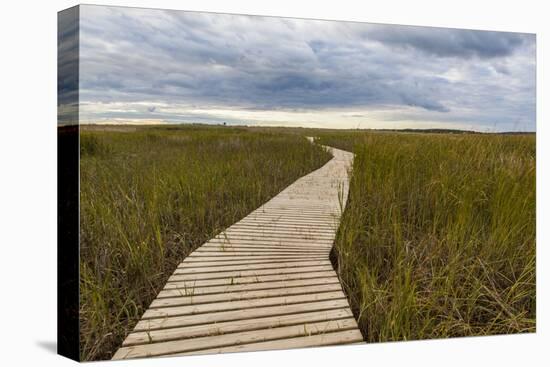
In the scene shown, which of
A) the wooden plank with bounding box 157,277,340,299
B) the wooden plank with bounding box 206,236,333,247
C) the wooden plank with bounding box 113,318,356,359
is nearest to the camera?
the wooden plank with bounding box 113,318,356,359

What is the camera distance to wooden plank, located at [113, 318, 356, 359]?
3279 millimetres

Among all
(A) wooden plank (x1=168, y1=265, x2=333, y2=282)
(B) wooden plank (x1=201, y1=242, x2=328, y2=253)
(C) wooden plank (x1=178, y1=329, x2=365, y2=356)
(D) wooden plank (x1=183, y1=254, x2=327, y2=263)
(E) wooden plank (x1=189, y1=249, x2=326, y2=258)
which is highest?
(B) wooden plank (x1=201, y1=242, x2=328, y2=253)

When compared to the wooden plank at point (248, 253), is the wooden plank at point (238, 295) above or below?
below

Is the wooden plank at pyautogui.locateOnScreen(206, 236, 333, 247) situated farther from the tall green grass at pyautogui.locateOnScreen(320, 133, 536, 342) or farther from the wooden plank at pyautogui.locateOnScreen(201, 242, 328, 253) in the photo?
the tall green grass at pyautogui.locateOnScreen(320, 133, 536, 342)

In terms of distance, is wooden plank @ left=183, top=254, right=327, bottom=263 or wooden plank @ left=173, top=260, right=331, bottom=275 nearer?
wooden plank @ left=173, top=260, right=331, bottom=275

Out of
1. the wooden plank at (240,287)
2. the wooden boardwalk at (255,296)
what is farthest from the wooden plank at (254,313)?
the wooden plank at (240,287)

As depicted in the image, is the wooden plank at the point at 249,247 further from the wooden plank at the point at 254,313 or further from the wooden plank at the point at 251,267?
the wooden plank at the point at 254,313

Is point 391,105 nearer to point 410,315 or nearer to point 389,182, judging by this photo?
point 389,182

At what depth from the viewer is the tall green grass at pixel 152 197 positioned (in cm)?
339

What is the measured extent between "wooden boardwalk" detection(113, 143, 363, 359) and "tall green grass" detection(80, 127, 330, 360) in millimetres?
157

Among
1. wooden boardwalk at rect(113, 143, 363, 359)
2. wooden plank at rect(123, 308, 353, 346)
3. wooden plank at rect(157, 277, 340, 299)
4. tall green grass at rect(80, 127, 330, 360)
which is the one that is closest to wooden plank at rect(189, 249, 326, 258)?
wooden boardwalk at rect(113, 143, 363, 359)

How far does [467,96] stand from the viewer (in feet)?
14.3

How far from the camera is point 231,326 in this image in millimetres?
3480

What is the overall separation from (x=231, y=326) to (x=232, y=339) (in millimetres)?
80
